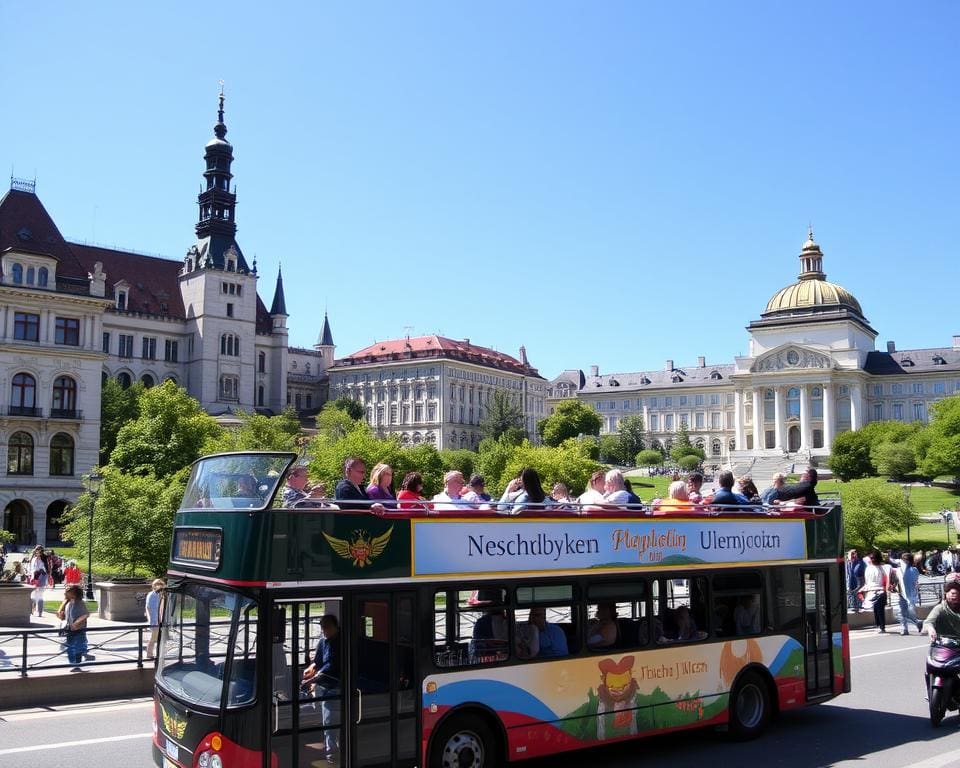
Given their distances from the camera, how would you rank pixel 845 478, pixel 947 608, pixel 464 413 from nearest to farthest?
pixel 947 608 < pixel 845 478 < pixel 464 413

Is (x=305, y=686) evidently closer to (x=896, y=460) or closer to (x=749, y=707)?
(x=749, y=707)

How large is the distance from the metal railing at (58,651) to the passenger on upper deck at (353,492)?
19.3 feet

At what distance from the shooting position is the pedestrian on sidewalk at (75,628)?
49.6 feet

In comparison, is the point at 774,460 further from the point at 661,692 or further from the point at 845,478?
the point at 661,692

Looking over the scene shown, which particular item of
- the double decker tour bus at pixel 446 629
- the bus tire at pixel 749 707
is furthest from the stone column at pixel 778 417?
the double decker tour bus at pixel 446 629

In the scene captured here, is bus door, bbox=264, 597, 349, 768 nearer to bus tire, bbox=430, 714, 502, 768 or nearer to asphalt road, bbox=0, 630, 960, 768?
bus tire, bbox=430, 714, 502, 768

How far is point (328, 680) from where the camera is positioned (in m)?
8.52

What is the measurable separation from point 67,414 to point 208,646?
57.4 meters

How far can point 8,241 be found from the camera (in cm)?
6619

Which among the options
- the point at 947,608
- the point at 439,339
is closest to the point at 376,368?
the point at 439,339

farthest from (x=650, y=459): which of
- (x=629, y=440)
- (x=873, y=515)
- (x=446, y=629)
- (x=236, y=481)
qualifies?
(x=236, y=481)

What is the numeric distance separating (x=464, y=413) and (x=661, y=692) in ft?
437

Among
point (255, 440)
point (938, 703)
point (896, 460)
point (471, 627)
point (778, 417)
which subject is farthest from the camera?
point (778, 417)

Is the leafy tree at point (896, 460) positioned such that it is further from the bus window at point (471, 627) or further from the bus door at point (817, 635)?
the bus window at point (471, 627)
